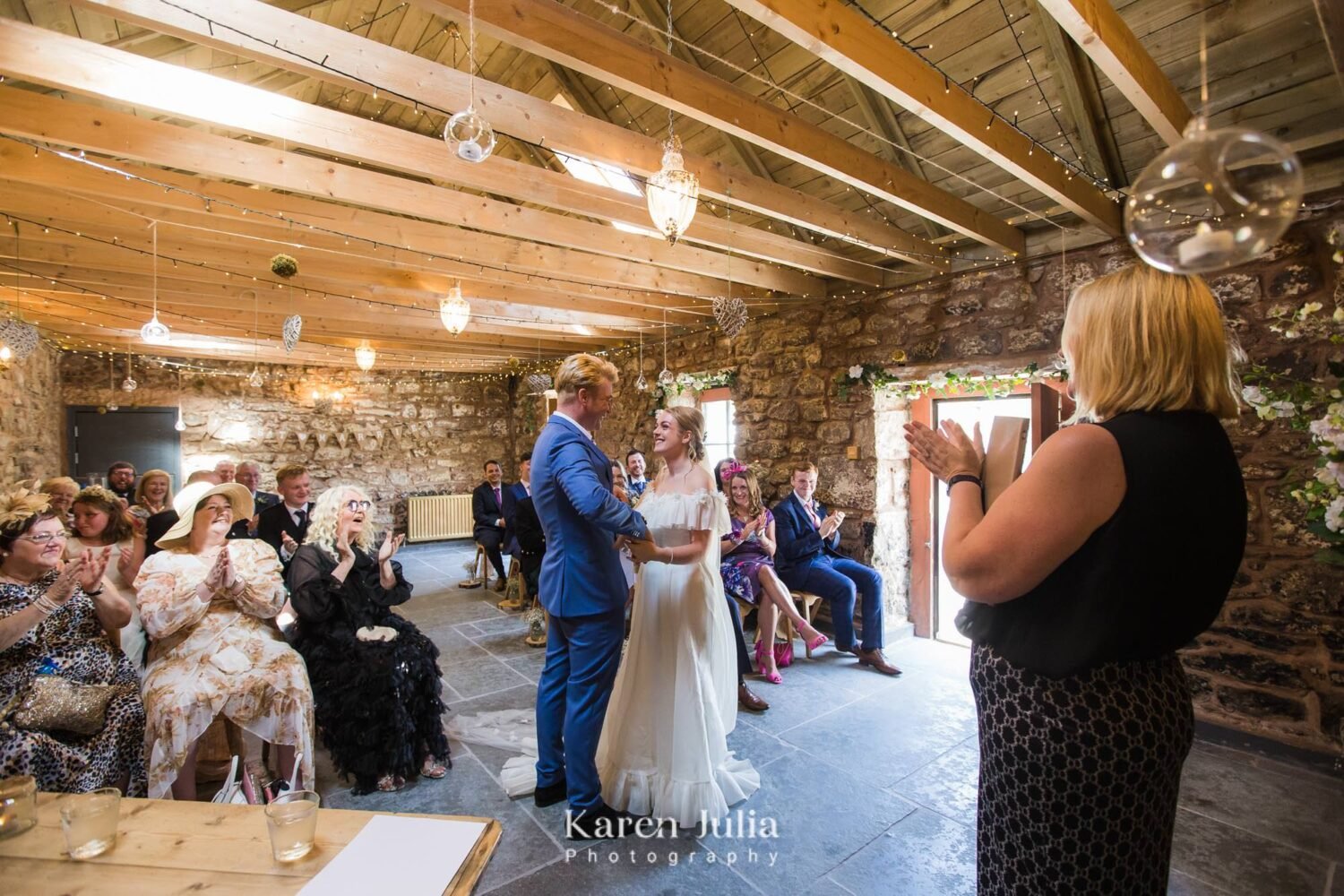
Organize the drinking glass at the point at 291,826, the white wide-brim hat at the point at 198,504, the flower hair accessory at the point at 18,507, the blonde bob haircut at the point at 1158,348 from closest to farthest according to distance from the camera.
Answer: the blonde bob haircut at the point at 1158,348
the drinking glass at the point at 291,826
the flower hair accessory at the point at 18,507
the white wide-brim hat at the point at 198,504

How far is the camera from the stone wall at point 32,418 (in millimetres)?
5070

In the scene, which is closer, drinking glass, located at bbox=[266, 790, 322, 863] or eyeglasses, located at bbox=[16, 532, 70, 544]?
drinking glass, located at bbox=[266, 790, 322, 863]

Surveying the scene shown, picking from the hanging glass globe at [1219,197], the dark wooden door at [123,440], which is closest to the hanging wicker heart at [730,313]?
the hanging glass globe at [1219,197]

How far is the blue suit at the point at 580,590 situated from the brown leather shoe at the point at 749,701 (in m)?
1.24

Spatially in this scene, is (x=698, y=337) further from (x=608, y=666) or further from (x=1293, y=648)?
(x=1293, y=648)

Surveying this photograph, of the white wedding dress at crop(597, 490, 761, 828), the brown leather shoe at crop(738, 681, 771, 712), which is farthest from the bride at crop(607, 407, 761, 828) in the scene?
the brown leather shoe at crop(738, 681, 771, 712)

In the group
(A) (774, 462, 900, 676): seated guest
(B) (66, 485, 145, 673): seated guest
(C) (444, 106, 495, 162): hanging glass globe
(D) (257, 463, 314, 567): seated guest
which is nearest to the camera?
(C) (444, 106, 495, 162): hanging glass globe

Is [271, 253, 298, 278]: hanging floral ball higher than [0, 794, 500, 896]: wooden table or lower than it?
higher

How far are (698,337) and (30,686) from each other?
504 cm

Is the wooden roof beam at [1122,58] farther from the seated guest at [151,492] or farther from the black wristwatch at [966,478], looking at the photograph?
the seated guest at [151,492]

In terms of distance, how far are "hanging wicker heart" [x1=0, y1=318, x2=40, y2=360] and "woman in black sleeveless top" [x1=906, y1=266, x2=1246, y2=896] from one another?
5787mm

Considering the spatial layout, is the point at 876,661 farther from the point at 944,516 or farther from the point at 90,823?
the point at 90,823

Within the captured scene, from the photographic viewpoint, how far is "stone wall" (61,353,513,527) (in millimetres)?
7770

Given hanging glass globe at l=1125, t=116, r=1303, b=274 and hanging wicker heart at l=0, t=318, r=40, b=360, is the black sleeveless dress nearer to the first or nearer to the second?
hanging glass globe at l=1125, t=116, r=1303, b=274
